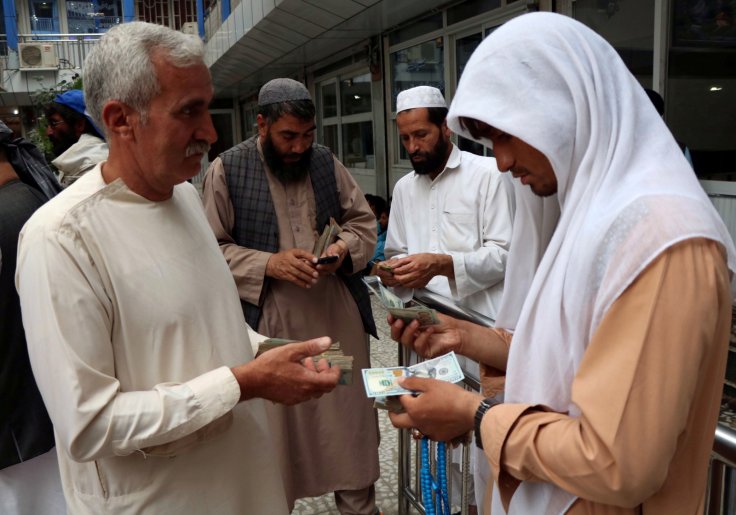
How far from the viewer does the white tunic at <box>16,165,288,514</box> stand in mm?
1307

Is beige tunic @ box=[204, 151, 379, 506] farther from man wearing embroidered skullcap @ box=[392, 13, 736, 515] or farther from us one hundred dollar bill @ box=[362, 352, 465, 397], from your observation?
man wearing embroidered skullcap @ box=[392, 13, 736, 515]

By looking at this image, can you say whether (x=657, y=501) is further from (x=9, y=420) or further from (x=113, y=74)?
(x=9, y=420)

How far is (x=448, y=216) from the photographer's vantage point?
3002 mm

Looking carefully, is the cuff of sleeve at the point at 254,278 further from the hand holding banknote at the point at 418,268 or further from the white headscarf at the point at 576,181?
the white headscarf at the point at 576,181

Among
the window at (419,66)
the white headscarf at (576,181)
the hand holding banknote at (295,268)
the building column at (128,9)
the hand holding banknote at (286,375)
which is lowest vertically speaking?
the hand holding banknote at (286,375)

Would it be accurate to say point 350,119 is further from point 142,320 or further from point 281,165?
point 142,320

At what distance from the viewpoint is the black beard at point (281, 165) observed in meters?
2.79

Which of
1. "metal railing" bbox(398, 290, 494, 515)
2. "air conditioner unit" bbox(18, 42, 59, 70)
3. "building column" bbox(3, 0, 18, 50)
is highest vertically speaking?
"building column" bbox(3, 0, 18, 50)

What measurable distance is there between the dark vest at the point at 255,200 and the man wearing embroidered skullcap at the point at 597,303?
5.14 ft

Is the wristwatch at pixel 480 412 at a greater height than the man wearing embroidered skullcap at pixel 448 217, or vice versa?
the man wearing embroidered skullcap at pixel 448 217

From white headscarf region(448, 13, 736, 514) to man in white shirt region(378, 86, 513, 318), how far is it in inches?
56.5

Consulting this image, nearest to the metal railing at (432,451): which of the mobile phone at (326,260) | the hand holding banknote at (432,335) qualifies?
the hand holding banknote at (432,335)

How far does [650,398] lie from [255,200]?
2.11 meters

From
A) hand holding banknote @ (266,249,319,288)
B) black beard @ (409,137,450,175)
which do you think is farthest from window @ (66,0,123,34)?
hand holding banknote @ (266,249,319,288)
